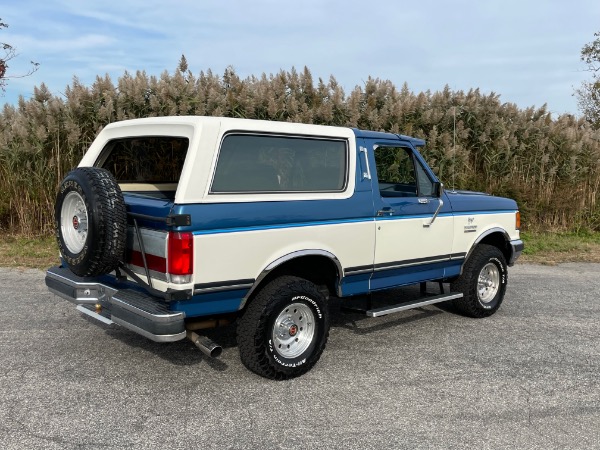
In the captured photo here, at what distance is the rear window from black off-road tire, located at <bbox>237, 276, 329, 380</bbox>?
4.88 ft

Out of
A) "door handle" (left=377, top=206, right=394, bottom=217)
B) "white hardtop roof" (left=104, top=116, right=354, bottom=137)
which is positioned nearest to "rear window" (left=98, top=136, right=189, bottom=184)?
"white hardtop roof" (left=104, top=116, right=354, bottom=137)

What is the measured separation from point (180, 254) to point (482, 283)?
3.86 metres

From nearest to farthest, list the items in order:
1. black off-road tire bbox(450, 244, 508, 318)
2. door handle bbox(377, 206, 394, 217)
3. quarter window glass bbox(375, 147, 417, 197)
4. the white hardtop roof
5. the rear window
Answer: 1. the white hardtop roof
2. door handle bbox(377, 206, 394, 217)
3. the rear window
4. quarter window glass bbox(375, 147, 417, 197)
5. black off-road tire bbox(450, 244, 508, 318)

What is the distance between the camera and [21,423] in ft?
12.2

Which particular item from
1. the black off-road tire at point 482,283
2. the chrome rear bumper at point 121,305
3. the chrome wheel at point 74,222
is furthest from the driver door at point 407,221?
the chrome wheel at point 74,222

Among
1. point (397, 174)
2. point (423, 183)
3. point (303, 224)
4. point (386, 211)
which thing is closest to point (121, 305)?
point (303, 224)

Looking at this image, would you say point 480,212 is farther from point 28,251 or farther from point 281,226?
point 28,251

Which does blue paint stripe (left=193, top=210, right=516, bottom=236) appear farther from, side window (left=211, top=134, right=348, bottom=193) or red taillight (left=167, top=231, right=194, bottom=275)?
side window (left=211, top=134, right=348, bottom=193)

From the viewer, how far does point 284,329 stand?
4.61 meters

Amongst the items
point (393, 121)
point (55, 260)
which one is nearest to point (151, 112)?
point (55, 260)

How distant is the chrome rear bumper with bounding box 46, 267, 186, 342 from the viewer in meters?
3.92

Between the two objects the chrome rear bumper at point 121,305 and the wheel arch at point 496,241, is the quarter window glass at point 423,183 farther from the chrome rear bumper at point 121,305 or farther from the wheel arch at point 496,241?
the chrome rear bumper at point 121,305

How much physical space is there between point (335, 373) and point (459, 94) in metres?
9.33

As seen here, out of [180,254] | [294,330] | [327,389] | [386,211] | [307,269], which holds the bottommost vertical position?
[327,389]
